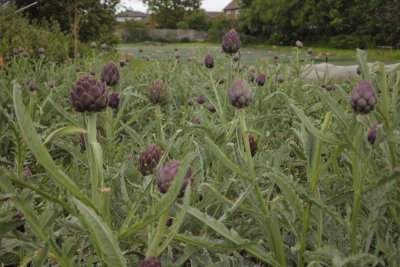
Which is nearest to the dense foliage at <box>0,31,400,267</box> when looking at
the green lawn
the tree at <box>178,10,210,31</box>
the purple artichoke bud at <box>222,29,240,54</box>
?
the purple artichoke bud at <box>222,29,240,54</box>

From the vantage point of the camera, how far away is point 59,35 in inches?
350

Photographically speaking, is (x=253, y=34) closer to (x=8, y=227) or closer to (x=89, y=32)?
(x=89, y=32)

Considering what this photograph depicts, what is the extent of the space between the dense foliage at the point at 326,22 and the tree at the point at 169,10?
22630 mm

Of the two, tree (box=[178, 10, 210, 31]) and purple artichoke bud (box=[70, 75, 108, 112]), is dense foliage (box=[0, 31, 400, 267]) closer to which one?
purple artichoke bud (box=[70, 75, 108, 112])

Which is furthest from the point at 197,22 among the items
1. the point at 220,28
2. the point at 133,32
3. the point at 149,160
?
the point at 149,160

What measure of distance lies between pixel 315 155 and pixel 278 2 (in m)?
31.8

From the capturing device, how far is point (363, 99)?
771 millimetres

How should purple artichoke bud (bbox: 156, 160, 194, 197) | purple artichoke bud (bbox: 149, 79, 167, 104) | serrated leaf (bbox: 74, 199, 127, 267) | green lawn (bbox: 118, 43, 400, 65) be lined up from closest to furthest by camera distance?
serrated leaf (bbox: 74, 199, 127, 267)
purple artichoke bud (bbox: 156, 160, 194, 197)
purple artichoke bud (bbox: 149, 79, 167, 104)
green lawn (bbox: 118, 43, 400, 65)

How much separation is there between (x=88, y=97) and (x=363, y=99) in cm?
46

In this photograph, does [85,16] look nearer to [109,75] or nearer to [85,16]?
[85,16]

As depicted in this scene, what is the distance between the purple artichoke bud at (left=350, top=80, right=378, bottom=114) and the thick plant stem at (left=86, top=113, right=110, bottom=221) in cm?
42

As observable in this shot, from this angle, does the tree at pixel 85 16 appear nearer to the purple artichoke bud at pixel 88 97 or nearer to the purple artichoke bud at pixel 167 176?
the purple artichoke bud at pixel 88 97

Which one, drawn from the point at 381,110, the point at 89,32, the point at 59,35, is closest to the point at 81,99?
the point at 381,110

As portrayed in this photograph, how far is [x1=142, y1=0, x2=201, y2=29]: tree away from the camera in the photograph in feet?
181
